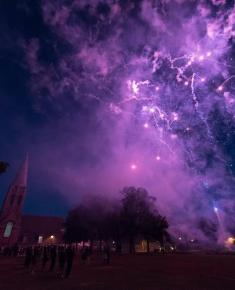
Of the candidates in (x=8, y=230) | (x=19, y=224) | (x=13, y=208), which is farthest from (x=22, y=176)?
(x=8, y=230)

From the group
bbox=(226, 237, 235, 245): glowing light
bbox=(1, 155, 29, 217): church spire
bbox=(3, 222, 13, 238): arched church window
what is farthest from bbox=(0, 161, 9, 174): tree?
bbox=(226, 237, 235, 245): glowing light

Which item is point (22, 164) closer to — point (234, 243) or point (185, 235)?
point (185, 235)

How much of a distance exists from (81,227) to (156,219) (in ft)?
66.4

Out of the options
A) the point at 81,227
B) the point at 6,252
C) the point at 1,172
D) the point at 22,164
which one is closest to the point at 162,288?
the point at 1,172

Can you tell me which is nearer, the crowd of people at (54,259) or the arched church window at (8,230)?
the crowd of people at (54,259)

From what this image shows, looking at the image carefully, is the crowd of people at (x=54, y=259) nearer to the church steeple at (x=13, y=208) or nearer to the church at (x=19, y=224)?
the church steeple at (x=13, y=208)

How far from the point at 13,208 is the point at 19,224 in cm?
488

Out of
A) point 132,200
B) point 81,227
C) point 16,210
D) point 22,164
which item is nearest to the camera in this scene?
point 132,200

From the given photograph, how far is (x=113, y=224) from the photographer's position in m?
64.4

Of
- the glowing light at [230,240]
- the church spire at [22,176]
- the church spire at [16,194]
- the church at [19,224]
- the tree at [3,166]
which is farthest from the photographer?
the glowing light at [230,240]

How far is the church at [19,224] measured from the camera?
72.8 meters

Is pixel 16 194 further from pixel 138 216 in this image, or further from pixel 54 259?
pixel 54 259

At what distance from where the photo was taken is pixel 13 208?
251 feet

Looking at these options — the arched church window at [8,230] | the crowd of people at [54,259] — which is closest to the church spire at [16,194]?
the arched church window at [8,230]
